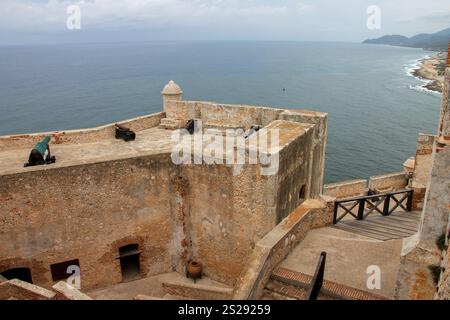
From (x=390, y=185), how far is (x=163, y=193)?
49.8 ft

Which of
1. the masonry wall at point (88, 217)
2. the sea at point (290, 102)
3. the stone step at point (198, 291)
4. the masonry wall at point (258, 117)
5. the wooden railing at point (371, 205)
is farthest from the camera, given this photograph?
the sea at point (290, 102)

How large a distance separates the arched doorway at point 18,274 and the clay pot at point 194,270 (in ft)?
16.6

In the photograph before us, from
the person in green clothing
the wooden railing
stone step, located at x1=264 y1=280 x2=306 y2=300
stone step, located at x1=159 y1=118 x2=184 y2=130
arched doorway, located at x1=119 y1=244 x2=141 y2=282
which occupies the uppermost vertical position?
stone step, located at x1=159 y1=118 x2=184 y2=130

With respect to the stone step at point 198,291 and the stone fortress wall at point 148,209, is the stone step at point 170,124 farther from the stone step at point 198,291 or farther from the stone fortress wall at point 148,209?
the stone step at point 198,291

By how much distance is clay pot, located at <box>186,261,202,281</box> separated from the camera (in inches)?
532

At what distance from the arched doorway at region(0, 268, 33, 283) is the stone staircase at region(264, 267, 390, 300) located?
8.17m

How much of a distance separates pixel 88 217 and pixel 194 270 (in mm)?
4028

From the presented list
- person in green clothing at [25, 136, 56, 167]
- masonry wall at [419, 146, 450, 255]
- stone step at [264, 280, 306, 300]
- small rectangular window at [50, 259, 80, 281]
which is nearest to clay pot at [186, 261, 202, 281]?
small rectangular window at [50, 259, 80, 281]

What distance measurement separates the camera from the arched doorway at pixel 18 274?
38.9 feet

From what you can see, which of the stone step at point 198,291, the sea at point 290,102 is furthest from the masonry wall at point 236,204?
the sea at point 290,102

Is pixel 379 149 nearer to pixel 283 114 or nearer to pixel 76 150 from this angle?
pixel 283 114

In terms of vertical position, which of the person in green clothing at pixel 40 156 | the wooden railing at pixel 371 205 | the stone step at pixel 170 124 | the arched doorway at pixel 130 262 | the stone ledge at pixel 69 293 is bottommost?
the arched doorway at pixel 130 262

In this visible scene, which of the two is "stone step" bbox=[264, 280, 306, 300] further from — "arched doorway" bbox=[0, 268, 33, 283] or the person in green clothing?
the person in green clothing
